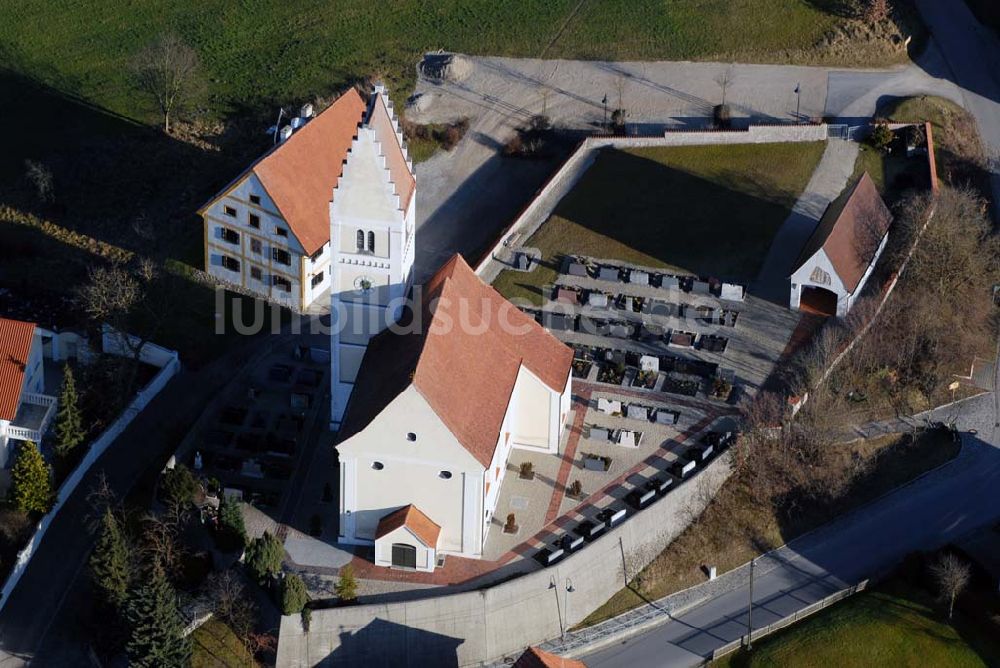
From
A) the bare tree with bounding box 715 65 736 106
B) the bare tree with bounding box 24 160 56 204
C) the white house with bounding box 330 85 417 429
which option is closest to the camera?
the white house with bounding box 330 85 417 429

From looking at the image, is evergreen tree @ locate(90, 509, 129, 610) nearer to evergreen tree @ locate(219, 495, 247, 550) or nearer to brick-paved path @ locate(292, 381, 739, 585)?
evergreen tree @ locate(219, 495, 247, 550)

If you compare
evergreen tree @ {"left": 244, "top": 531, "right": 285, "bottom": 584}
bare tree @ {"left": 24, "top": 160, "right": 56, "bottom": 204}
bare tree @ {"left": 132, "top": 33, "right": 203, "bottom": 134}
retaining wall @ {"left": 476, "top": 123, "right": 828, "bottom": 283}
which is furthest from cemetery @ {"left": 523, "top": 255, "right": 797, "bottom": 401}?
bare tree @ {"left": 24, "top": 160, "right": 56, "bottom": 204}

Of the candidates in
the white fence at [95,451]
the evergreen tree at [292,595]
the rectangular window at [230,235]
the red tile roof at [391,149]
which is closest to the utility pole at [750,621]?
the evergreen tree at [292,595]

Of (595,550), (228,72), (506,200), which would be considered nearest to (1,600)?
(595,550)

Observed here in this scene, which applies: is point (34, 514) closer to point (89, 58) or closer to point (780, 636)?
point (780, 636)

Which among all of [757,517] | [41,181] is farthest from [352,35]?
[757,517]

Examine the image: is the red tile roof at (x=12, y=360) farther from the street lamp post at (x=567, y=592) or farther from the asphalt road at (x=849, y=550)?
the asphalt road at (x=849, y=550)
